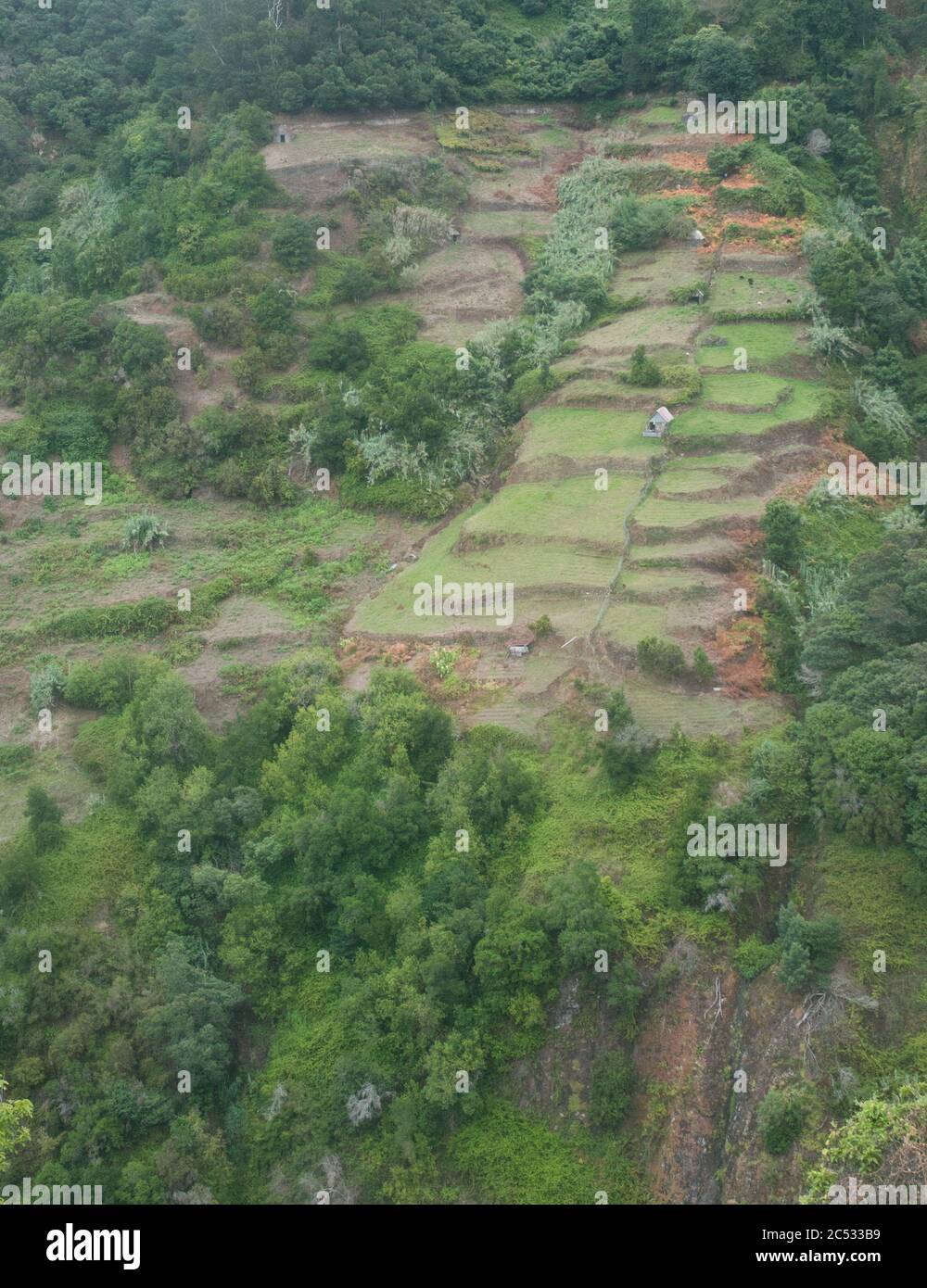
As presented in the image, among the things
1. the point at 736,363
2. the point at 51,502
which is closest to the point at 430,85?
the point at 736,363

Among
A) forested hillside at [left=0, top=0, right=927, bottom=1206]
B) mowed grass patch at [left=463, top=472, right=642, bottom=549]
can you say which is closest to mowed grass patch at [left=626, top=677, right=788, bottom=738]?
forested hillside at [left=0, top=0, right=927, bottom=1206]

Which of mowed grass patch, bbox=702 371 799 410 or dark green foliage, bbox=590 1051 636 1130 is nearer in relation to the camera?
dark green foliage, bbox=590 1051 636 1130

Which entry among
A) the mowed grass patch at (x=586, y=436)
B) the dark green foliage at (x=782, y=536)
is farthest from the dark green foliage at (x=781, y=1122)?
the mowed grass patch at (x=586, y=436)

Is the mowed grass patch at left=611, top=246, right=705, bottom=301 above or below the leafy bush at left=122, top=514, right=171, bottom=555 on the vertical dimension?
above

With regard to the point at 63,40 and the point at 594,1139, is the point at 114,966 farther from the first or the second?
the point at 63,40

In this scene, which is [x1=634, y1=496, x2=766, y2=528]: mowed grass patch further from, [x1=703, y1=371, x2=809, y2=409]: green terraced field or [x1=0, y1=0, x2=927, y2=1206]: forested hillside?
[x1=703, y1=371, x2=809, y2=409]: green terraced field
